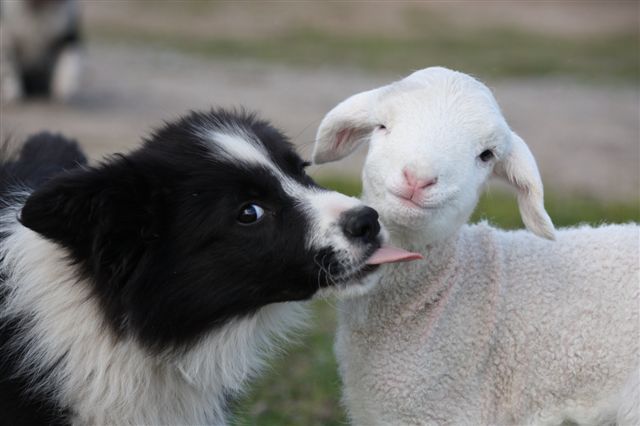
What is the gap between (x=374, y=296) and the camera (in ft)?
11.7

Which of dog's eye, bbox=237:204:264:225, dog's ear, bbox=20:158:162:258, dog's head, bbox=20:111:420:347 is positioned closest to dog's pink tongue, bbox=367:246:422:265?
dog's head, bbox=20:111:420:347

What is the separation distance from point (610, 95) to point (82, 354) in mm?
12672

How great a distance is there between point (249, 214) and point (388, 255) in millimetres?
480

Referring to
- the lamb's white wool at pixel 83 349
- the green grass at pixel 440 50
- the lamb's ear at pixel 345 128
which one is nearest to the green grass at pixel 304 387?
the lamb's white wool at pixel 83 349

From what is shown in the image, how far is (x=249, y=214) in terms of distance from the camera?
10.4ft

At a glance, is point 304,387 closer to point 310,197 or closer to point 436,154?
point 310,197

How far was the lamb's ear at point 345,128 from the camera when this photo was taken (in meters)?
Answer: 3.61

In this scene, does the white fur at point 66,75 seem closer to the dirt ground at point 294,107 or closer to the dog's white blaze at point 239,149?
the dirt ground at point 294,107

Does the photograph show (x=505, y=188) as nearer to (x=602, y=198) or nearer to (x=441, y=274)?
(x=602, y=198)

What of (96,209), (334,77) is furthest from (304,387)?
(334,77)

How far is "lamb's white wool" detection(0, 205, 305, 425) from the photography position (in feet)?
10.4

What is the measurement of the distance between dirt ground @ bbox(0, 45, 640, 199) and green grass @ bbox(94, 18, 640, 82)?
3.68 feet

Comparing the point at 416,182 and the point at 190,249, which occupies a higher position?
the point at 416,182

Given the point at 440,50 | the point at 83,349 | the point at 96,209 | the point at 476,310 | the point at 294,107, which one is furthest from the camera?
the point at 440,50
